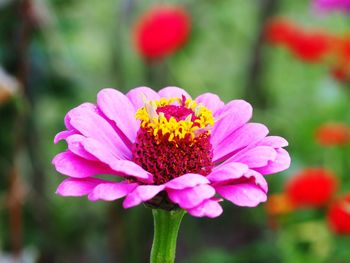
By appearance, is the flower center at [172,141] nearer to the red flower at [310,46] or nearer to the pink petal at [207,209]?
the pink petal at [207,209]

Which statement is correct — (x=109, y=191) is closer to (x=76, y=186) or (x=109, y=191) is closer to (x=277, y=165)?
(x=76, y=186)

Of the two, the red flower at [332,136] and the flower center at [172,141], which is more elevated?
the red flower at [332,136]

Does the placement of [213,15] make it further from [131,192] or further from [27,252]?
[131,192]

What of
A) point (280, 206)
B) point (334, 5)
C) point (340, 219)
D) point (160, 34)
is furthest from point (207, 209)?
point (334, 5)

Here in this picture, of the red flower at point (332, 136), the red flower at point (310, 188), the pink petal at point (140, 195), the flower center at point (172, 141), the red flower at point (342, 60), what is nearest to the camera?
the pink petal at point (140, 195)

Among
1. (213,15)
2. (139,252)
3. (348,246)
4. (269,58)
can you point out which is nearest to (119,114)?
(348,246)

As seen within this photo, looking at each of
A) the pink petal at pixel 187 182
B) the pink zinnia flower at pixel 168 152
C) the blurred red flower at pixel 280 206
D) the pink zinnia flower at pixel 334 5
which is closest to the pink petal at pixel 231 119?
the pink zinnia flower at pixel 168 152

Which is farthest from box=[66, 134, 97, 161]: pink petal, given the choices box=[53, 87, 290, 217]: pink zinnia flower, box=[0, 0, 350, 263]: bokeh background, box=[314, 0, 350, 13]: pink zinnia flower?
box=[314, 0, 350, 13]: pink zinnia flower
